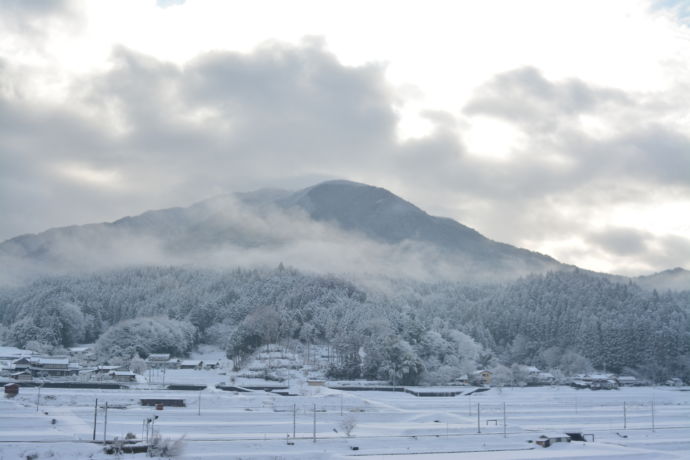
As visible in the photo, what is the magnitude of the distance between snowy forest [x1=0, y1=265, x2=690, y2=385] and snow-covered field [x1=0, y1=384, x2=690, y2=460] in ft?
83.5

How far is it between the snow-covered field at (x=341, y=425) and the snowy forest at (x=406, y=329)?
2545 cm

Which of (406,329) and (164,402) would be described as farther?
(406,329)

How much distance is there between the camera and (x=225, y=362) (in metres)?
142

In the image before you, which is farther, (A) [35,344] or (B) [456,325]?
(B) [456,325]

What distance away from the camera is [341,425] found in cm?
6384

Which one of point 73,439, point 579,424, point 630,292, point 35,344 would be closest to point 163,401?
point 73,439

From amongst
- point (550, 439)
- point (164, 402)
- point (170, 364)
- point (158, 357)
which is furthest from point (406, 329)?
point (550, 439)

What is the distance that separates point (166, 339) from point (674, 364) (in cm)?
10285

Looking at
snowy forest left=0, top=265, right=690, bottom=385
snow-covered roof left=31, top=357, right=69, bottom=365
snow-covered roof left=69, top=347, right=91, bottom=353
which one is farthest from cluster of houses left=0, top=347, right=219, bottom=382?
snow-covered roof left=69, top=347, right=91, bottom=353

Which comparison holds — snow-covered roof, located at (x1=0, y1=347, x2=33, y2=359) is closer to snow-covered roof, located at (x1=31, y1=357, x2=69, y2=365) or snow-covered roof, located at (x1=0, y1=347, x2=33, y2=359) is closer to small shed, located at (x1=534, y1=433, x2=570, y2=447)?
snow-covered roof, located at (x1=31, y1=357, x2=69, y2=365)

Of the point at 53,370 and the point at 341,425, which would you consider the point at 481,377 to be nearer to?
the point at 341,425

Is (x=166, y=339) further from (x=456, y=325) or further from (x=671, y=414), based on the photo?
(x=671, y=414)

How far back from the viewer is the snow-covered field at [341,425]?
52.5 m

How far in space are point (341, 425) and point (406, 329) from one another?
63.7 metres
